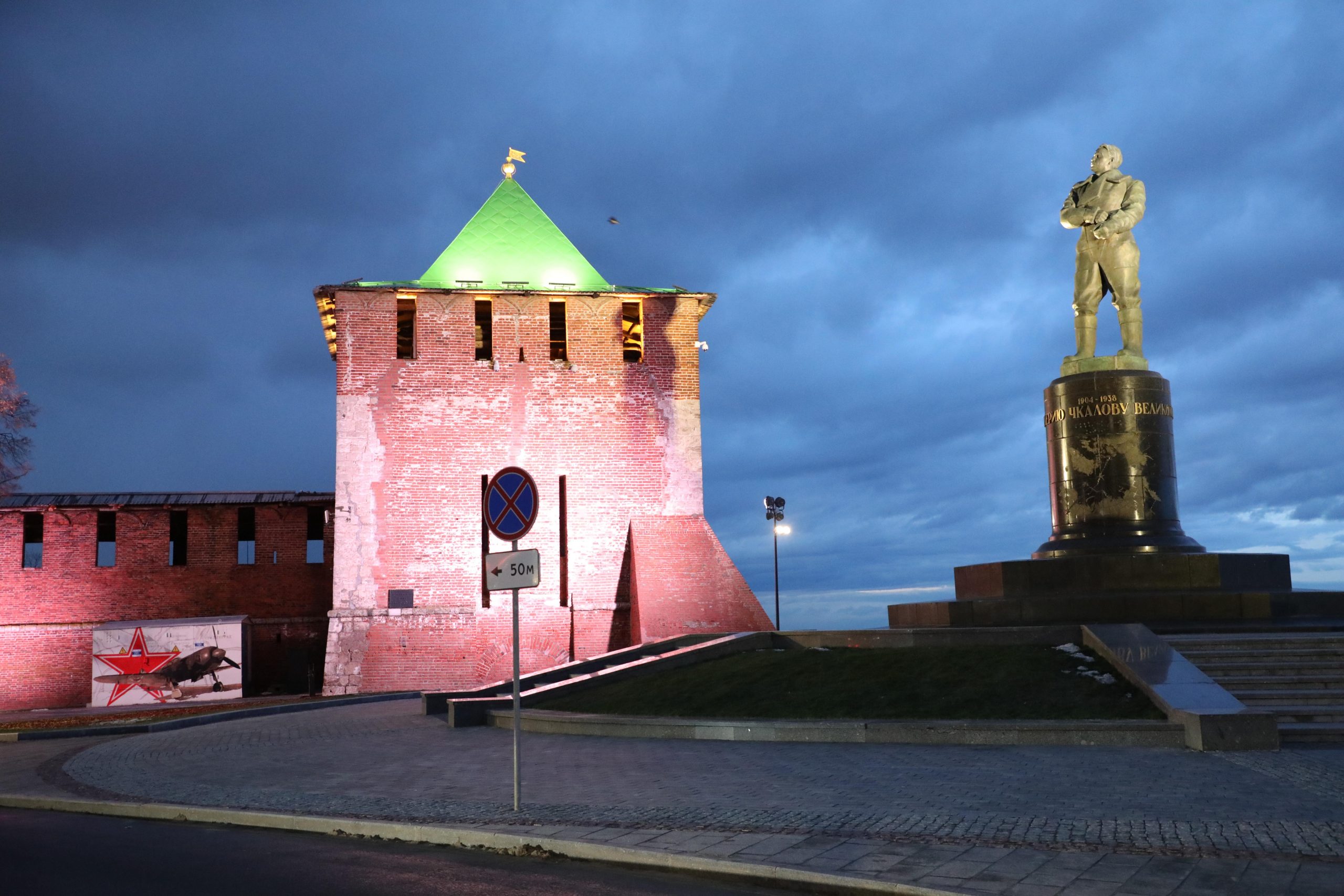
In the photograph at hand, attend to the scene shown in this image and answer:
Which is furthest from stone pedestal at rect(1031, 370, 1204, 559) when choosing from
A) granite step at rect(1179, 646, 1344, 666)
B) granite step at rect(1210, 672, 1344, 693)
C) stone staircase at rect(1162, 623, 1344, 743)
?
granite step at rect(1210, 672, 1344, 693)

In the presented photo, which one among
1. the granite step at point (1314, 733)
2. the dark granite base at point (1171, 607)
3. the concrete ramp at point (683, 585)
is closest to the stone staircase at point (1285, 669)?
the granite step at point (1314, 733)

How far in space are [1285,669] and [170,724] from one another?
14.3 metres

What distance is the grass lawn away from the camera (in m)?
9.77

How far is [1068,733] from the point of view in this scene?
29.4ft

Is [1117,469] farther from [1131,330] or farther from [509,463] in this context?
[509,463]

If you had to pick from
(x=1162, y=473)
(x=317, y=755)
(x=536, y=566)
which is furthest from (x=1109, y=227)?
(x=317, y=755)

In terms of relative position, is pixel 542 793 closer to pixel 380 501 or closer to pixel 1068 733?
pixel 1068 733

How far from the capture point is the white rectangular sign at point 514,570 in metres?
6.99

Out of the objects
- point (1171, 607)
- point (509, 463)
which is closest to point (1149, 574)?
point (1171, 607)

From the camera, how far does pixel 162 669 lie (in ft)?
71.6

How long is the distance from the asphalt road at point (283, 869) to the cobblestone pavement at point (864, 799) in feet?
1.13

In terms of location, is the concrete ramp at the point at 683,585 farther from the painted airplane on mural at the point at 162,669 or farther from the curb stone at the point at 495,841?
the curb stone at the point at 495,841

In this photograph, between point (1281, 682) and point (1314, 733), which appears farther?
point (1281, 682)

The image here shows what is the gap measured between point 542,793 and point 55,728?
434 inches
